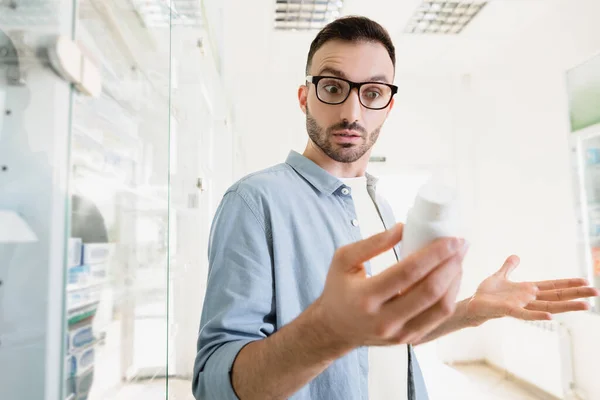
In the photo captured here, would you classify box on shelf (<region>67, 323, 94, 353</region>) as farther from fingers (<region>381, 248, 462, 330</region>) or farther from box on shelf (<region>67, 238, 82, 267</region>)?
fingers (<region>381, 248, 462, 330</region>)

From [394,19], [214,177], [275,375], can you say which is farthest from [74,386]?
[394,19]

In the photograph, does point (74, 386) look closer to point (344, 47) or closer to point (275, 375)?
point (275, 375)

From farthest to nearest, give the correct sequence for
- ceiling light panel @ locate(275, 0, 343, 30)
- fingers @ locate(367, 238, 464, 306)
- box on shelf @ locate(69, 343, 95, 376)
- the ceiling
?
ceiling light panel @ locate(275, 0, 343, 30)
the ceiling
box on shelf @ locate(69, 343, 95, 376)
fingers @ locate(367, 238, 464, 306)

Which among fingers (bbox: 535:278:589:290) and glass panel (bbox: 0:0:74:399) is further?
fingers (bbox: 535:278:589:290)

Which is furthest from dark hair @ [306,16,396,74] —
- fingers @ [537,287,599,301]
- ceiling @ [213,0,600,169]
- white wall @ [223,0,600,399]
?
white wall @ [223,0,600,399]

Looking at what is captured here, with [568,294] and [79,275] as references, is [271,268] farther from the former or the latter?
[568,294]

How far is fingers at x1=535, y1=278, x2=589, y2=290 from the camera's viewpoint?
2.98 ft

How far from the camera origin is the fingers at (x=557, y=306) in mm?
892

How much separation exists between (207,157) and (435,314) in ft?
6.64

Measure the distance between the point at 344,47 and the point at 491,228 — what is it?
11.3 feet

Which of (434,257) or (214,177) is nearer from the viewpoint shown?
(434,257)

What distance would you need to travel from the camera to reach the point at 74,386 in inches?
23.5

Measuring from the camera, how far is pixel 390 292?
368mm

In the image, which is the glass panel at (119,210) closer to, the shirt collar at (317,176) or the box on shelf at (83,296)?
the box on shelf at (83,296)
